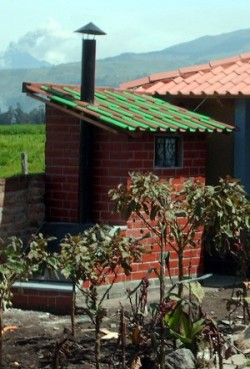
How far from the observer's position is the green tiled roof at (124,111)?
12875 mm

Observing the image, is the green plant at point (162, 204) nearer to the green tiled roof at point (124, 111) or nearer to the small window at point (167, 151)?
the green tiled roof at point (124, 111)

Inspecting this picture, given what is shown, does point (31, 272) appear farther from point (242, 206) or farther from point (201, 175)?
point (201, 175)

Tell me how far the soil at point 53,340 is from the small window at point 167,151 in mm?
2091

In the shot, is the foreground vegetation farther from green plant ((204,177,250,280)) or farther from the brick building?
the brick building

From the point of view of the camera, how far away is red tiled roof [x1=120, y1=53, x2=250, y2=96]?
49.3 feet

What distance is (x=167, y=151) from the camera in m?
13.8

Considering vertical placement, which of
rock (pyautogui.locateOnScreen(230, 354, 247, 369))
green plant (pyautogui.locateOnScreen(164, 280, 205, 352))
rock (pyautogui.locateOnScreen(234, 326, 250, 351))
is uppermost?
green plant (pyautogui.locateOnScreen(164, 280, 205, 352))

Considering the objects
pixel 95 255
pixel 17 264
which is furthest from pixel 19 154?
pixel 17 264

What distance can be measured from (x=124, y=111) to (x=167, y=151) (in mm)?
877

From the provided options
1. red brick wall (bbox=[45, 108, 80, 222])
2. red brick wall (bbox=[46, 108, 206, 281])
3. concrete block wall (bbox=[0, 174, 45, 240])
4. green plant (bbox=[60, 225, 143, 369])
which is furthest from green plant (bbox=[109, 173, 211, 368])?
red brick wall (bbox=[45, 108, 80, 222])

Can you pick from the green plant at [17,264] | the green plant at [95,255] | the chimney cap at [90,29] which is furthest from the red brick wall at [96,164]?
the green plant at [17,264]

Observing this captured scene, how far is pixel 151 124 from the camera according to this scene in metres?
13.1

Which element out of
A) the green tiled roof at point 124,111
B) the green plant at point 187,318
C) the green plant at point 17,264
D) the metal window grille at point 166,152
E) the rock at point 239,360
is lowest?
the rock at point 239,360

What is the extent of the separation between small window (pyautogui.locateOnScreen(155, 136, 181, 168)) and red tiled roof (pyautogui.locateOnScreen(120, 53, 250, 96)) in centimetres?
134
